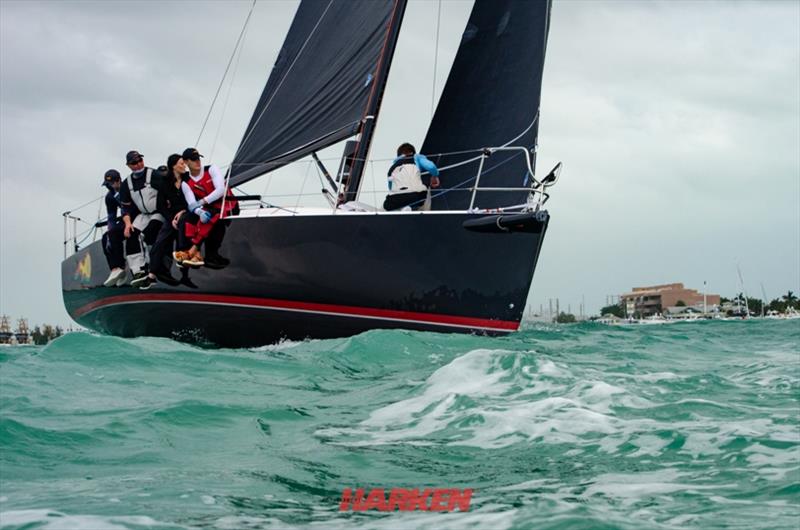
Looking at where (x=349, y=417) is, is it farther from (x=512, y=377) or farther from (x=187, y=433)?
(x=512, y=377)

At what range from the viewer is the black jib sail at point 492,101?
14.7m

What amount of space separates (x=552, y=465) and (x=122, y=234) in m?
11.2

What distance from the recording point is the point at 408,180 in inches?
510

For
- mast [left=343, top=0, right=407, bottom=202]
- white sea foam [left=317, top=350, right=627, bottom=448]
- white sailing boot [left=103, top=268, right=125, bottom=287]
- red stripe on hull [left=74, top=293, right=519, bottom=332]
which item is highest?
mast [left=343, top=0, right=407, bottom=202]

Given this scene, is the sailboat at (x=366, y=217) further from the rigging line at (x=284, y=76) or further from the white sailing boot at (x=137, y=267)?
the white sailing boot at (x=137, y=267)

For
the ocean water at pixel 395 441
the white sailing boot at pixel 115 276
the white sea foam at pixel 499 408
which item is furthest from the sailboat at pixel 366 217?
the white sea foam at pixel 499 408

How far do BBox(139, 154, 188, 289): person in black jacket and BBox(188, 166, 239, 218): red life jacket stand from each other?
0.62 ft

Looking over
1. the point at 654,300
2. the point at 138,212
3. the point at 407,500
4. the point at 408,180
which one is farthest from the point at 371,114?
the point at 654,300

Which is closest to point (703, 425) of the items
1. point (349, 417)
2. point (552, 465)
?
point (552, 465)

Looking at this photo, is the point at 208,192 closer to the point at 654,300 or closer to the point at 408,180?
the point at 408,180

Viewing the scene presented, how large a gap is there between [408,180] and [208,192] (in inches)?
110

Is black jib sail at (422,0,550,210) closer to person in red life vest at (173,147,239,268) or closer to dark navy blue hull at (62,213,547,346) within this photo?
dark navy blue hull at (62,213,547,346)

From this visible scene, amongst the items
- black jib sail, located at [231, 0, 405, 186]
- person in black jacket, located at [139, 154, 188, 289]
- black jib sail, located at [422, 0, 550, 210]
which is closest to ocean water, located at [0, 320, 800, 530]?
person in black jacket, located at [139, 154, 188, 289]

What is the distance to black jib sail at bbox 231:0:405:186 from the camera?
13406 millimetres
